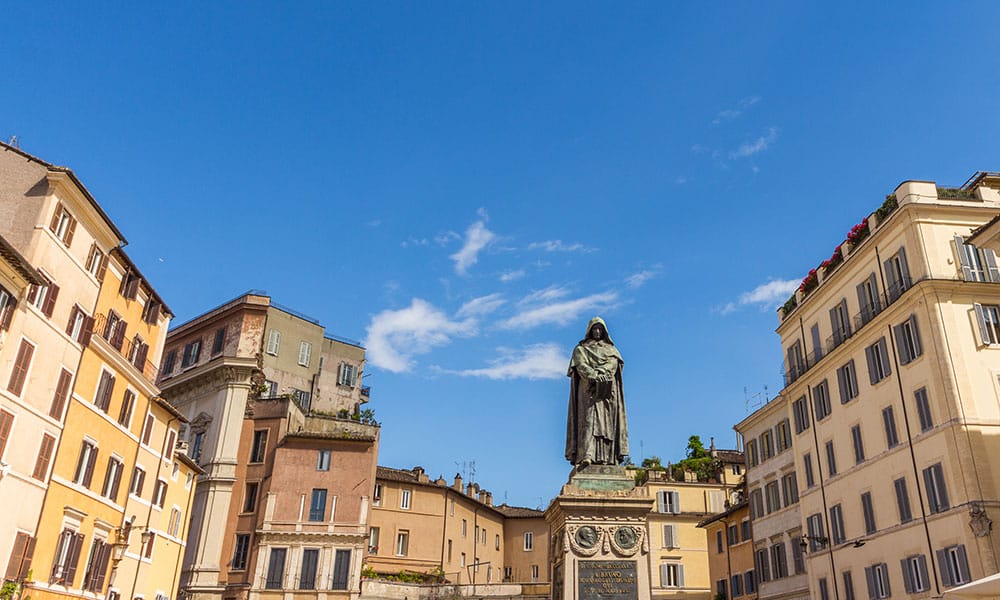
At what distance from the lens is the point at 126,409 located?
129 ft

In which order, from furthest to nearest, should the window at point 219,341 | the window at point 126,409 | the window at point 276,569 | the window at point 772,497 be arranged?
the window at point 219,341 → the window at point 772,497 → the window at point 276,569 → the window at point 126,409

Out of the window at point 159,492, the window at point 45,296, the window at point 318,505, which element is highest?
the window at point 45,296

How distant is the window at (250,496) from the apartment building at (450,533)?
37.9 ft

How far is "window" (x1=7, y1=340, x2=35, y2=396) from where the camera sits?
2977 cm

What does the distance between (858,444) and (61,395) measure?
38046 mm

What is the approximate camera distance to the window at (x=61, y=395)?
107 feet

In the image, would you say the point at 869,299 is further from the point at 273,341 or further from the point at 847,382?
the point at 273,341

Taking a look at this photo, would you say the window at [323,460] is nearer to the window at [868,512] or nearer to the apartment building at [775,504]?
the apartment building at [775,504]

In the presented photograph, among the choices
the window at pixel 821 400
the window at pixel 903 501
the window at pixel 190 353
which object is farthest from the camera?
the window at pixel 190 353

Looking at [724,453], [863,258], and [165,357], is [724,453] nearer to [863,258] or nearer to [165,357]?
[863,258]

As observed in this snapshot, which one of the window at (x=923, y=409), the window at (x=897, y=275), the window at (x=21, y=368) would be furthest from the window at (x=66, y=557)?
the window at (x=897, y=275)

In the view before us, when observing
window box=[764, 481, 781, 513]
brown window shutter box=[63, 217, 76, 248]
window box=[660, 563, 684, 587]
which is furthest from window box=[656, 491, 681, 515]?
brown window shutter box=[63, 217, 76, 248]

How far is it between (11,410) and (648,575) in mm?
26034

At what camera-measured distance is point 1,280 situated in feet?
94.1
